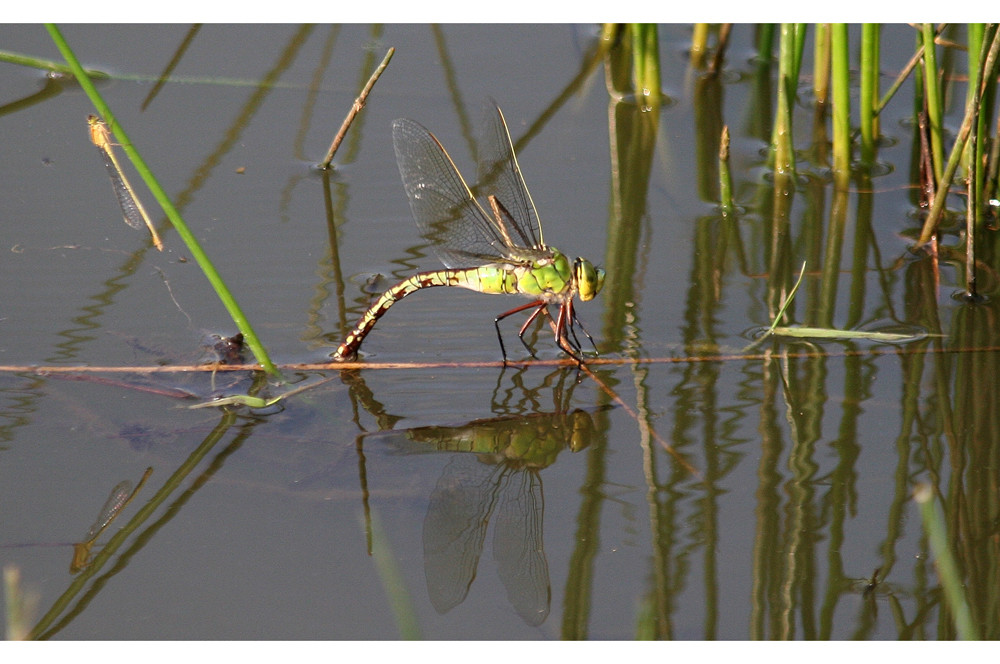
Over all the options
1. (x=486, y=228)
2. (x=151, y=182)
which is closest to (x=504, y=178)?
(x=486, y=228)

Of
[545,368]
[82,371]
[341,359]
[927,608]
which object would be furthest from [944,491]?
[82,371]

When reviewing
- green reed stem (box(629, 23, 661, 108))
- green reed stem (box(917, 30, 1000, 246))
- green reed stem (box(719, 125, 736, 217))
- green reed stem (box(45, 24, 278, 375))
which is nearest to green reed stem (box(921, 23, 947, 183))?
green reed stem (box(917, 30, 1000, 246))

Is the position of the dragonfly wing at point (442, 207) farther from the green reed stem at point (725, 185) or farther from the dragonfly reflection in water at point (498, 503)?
the green reed stem at point (725, 185)

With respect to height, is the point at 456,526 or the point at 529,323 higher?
the point at 529,323

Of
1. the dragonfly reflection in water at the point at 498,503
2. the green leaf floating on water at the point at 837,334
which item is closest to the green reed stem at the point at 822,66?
the green leaf floating on water at the point at 837,334

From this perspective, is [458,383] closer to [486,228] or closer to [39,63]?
[486,228]
